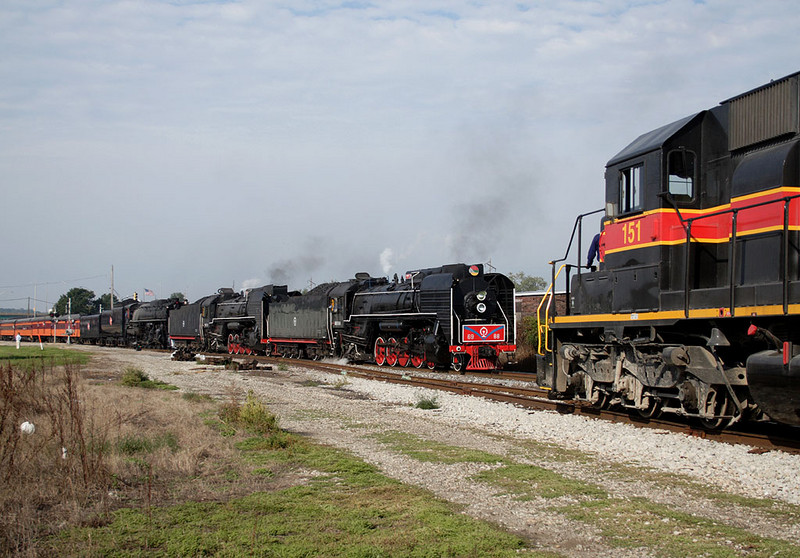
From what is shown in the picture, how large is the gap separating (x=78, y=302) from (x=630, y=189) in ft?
465

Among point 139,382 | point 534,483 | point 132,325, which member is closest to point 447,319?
point 139,382

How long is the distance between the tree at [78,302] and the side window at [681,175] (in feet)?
457

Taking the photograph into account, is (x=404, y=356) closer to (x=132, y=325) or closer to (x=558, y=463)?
(x=558, y=463)

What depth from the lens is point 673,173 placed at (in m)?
10.4

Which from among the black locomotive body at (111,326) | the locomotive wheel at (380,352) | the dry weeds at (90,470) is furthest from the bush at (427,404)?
the black locomotive body at (111,326)

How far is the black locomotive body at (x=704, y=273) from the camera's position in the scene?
8555 mm

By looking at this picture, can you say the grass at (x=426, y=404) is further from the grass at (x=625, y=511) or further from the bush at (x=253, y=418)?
the grass at (x=625, y=511)

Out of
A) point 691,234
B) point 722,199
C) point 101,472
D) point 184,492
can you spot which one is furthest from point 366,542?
point 722,199

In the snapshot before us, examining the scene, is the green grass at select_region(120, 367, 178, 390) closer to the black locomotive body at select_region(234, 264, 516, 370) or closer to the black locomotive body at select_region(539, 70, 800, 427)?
the black locomotive body at select_region(234, 264, 516, 370)

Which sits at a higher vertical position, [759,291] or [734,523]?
[759,291]

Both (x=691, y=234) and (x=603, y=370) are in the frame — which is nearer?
(x=691, y=234)

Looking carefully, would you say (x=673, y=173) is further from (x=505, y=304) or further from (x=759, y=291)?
(x=505, y=304)

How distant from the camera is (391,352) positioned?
26.7 m

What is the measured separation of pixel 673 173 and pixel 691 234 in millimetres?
1009
